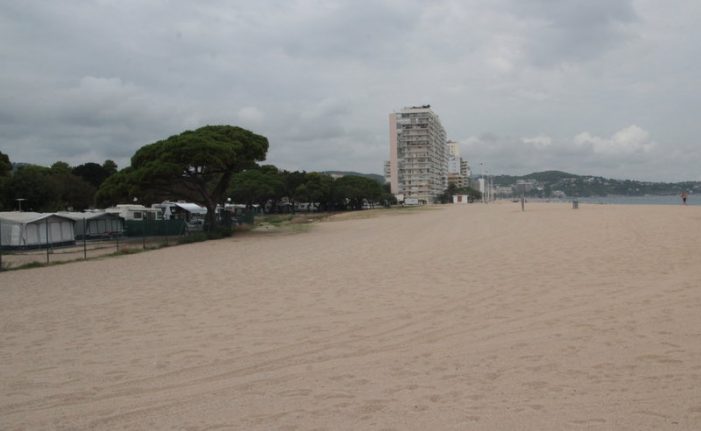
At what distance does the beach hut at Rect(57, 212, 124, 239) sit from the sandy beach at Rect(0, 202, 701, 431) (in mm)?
22865

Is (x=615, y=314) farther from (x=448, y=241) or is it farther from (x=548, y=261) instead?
(x=448, y=241)

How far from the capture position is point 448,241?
863 inches

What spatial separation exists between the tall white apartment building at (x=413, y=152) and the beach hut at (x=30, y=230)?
13337 cm

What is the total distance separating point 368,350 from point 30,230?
26.7m

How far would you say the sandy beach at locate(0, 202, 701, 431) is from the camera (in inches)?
182

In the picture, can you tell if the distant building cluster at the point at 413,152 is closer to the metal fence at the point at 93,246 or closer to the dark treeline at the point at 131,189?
the dark treeline at the point at 131,189

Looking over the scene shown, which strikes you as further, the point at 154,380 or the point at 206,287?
the point at 206,287

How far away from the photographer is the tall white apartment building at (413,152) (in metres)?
162

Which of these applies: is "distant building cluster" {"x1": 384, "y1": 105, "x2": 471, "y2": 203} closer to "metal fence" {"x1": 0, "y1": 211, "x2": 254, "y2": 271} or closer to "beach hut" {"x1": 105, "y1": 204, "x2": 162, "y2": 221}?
"beach hut" {"x1": 105, "y1": 204, "x2": 162, "y2": 221}

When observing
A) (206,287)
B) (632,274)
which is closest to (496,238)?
(632,274)

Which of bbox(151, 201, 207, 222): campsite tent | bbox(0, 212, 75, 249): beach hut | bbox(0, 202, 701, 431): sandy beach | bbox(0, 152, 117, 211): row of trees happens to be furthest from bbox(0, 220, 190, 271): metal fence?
bbox(0, 152, 117, 211): row of trees

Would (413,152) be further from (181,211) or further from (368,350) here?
(368,350)

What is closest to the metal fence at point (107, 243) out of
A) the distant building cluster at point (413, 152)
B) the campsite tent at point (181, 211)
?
the campsite tent at point (181, 211)

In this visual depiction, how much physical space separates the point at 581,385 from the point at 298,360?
3010 millimetres
